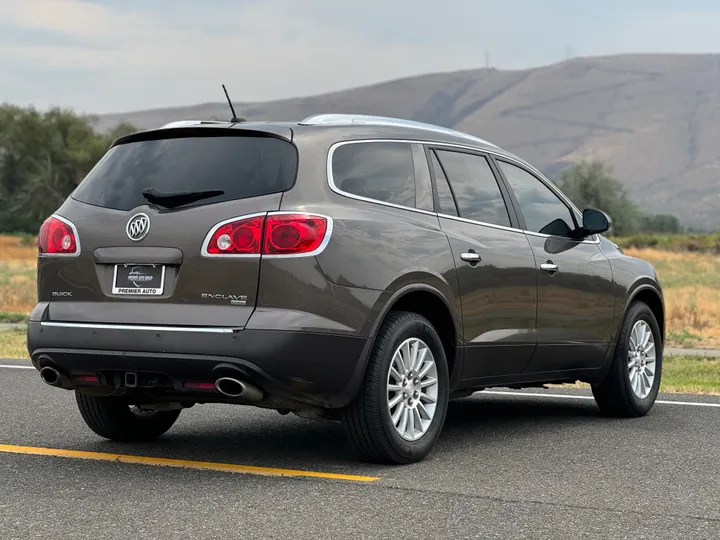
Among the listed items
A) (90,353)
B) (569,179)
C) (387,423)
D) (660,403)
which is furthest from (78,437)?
(569,179)

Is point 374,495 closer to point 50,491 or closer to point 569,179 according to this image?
point 50,491

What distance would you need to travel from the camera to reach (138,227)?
6.44m

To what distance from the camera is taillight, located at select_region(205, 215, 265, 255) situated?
244 inches

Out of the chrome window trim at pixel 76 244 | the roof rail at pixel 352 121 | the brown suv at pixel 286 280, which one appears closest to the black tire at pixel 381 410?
the brown suv at pixel 286 280

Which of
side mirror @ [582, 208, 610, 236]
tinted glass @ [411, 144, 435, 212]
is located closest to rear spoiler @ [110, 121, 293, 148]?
tinted glass @ [411, 144, 435, 212]

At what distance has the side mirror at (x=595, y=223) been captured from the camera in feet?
28.2

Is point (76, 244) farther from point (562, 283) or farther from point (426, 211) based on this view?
point (562, 283)

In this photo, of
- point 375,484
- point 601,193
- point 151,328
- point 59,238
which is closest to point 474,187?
point 375,484

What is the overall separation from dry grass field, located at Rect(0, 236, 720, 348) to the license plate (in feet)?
41.9

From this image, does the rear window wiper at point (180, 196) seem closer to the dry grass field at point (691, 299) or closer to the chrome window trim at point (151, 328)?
the chrome window trim at point (151, 328)

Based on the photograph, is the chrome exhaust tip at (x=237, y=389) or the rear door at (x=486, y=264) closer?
the chrome exhaust tip at (x=237, y=389)

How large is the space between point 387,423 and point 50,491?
5.88 ft

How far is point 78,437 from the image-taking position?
7797 mm

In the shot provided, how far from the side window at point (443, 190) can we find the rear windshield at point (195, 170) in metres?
1.20
